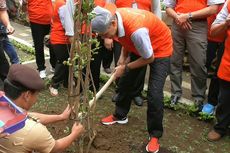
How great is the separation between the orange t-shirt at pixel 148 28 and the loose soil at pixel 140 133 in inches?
39.7

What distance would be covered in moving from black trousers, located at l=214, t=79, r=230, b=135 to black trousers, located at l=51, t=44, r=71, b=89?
2.01 m

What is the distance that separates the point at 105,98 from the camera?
5285mm

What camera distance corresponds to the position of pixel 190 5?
461 cm

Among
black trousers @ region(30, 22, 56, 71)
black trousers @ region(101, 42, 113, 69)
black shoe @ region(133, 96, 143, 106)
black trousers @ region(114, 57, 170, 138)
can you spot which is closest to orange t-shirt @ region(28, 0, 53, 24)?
black trousers @ region(30, 22, 56, 71)

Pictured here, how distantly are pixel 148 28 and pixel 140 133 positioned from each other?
1349 millimetres

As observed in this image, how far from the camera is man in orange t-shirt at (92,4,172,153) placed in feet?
11.1

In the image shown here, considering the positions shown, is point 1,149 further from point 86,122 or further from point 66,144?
point 86,122

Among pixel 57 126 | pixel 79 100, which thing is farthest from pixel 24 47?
pixel 79 100

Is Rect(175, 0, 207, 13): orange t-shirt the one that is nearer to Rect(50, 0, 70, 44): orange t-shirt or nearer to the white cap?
Rect(50, 0, 70, 44): orange t-shirt

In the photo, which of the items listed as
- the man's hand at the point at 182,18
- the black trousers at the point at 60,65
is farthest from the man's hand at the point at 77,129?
the man's hand at the point at 182,18

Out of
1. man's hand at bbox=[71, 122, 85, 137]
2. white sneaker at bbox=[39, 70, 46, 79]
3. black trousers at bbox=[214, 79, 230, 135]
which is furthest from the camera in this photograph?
white sneaker at bbox=[39, 70, 46, 79]

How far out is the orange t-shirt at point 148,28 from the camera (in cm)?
347

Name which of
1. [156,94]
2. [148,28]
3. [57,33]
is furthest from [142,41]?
[57,33]

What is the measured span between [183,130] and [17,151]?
98.0 inches
